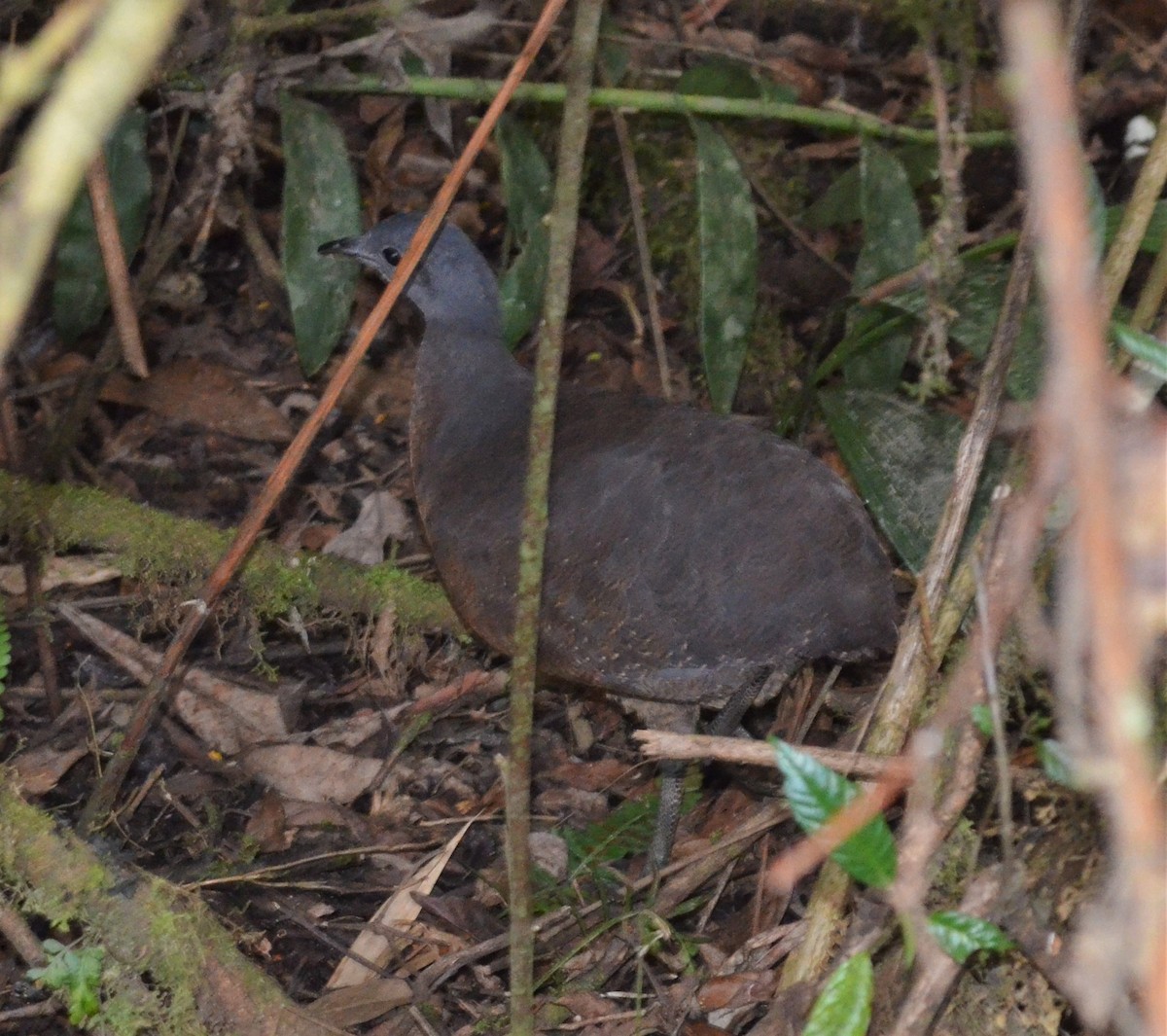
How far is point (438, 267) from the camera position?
4582mm

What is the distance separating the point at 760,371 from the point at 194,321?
2.01 meters

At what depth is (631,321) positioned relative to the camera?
5.29 m

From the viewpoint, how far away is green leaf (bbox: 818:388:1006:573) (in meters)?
4.11

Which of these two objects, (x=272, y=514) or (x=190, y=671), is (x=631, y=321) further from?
(x=190, y=671)

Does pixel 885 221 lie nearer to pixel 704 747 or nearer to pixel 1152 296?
pixel 1152 296

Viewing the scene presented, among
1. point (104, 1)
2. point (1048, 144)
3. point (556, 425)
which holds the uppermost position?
point (104, 1)

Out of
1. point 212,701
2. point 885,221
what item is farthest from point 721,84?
point 212,701

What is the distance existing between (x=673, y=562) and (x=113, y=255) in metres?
1.55

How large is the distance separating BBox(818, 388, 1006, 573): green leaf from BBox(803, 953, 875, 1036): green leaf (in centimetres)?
200

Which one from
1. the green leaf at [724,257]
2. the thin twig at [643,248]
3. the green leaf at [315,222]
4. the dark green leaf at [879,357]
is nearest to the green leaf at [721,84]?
the green leaf at [724,257]

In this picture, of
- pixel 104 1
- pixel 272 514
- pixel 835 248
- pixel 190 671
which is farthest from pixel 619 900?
pixel 104 1

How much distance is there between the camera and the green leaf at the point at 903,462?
13.5ft

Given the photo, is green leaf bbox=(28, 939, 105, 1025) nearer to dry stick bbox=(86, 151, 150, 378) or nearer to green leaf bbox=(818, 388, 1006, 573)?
dry stick bbox=(86, 151, 150, 378)

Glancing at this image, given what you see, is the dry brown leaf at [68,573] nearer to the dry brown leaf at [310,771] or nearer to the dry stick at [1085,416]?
the dry brown leaf at [310,771]
